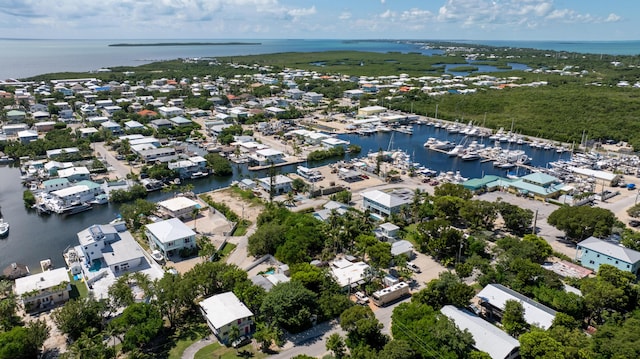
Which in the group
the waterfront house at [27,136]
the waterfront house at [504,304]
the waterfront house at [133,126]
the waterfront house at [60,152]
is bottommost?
the waterfront house at [504,304]

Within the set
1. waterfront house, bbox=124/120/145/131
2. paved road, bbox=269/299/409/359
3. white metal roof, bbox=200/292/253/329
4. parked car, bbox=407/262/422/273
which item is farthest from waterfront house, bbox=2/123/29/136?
parked car, bbox=407/262/422/273

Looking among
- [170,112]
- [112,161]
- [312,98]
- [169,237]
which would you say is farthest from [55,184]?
[312,98]

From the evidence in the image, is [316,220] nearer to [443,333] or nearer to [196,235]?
[196,235]

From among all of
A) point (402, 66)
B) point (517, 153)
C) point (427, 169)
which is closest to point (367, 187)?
point (427, 169)

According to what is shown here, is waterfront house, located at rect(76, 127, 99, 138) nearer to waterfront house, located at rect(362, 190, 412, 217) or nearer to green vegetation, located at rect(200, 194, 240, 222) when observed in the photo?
green vegetation, located at rect(200, 194, 240, 222)

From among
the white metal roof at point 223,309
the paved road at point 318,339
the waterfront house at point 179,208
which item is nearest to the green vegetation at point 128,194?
the waterfront house at point 179,208

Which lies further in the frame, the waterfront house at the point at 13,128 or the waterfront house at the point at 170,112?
the waterfront house at the point at 170,112

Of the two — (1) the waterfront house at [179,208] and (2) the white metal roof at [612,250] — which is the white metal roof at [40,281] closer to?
(1) the waterfront house at [179,208]

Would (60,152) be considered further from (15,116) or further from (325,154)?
(325,154)
